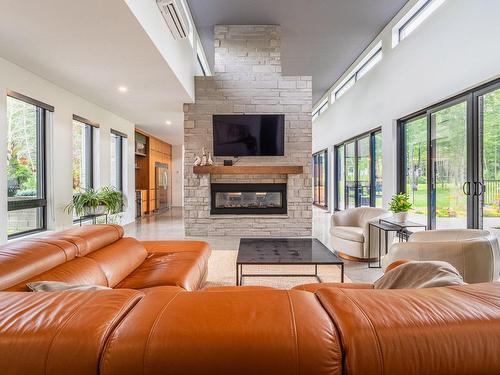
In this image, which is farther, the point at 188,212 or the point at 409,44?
the point at 188,212

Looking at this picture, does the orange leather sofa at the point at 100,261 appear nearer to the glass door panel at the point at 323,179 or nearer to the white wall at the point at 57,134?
the white wall at the point at 57,134

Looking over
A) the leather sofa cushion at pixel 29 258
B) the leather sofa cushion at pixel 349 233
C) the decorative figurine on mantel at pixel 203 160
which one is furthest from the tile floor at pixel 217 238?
the leather sofa cushion at pixel 29 258

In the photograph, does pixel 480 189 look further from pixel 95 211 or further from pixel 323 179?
pixel 323 179

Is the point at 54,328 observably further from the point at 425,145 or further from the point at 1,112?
the point at 425,145

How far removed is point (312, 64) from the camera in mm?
7500

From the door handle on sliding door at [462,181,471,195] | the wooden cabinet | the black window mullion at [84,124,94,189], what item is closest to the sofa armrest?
the door handle on sliding door at [462,181,471,195]

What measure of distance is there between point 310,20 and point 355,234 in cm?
389

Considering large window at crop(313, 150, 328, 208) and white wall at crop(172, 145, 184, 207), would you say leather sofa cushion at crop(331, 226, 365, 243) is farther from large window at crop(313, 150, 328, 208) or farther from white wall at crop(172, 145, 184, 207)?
white wall at crop(172, 145, 184, 207)

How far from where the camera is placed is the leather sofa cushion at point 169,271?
1.91 metres

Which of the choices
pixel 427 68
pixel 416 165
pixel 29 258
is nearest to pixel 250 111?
pixel 427 68

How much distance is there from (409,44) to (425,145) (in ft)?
5.29

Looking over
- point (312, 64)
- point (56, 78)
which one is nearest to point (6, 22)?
point (56, 78)

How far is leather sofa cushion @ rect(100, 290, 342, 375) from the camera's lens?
2.18ft

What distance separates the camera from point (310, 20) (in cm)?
534
